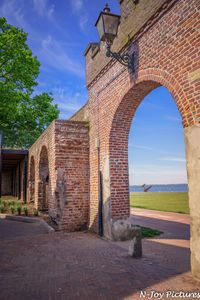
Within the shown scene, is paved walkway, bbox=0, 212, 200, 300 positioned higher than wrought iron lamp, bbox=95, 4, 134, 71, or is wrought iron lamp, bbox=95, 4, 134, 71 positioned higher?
wrought iron lamp, bbox=95, 4, 134, 71

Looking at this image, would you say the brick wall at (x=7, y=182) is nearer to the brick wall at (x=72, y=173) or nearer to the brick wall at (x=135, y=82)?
the brick wall at (x=72, y=173)

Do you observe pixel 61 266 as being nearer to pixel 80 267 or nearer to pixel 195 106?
pixel 80 267

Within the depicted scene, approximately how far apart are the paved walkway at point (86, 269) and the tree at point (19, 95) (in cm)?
1234

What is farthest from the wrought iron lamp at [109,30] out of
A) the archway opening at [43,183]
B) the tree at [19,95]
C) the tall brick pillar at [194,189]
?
the tree at [19,95]

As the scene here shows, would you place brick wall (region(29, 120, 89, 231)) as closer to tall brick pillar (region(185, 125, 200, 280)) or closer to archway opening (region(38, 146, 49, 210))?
archway opening (region(38, 146, 49, 210))

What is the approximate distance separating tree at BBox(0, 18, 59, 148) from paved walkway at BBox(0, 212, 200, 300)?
40.5ft

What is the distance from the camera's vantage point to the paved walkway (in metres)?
3.36

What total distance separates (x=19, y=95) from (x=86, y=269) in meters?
15.1

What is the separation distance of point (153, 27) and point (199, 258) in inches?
180

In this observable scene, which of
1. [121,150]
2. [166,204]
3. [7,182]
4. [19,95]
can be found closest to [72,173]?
[121,150]

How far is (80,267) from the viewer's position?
434 centimetres

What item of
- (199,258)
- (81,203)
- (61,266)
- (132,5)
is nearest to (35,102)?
(81,203)

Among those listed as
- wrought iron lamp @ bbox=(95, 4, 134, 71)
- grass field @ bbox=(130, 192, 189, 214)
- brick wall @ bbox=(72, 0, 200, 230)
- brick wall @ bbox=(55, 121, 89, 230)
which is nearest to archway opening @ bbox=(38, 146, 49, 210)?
brick wall @ bbox=(55, 121, 89, 230)

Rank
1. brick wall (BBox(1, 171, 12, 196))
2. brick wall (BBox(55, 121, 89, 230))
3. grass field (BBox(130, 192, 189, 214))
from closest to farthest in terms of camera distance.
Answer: brick wall (BBox(55, 121, 89, 230)), grass field (BBox(130, 192, 189, 214)), brick wall (BBox(1, 171, 12, 196))
